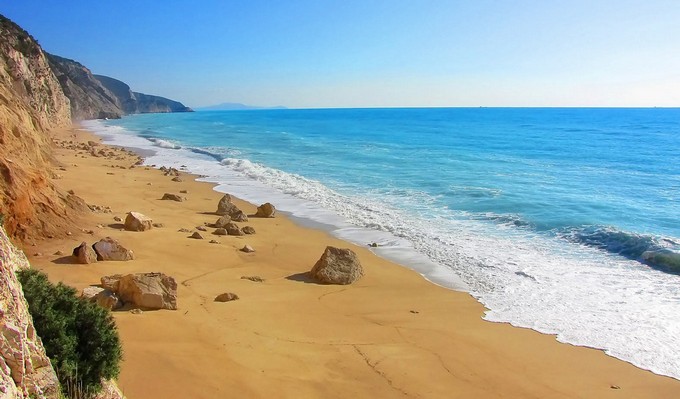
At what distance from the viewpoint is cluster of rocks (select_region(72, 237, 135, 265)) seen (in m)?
11.0

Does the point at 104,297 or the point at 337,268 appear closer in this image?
the point at 104,297

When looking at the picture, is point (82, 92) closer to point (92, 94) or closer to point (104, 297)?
point (92, 94)

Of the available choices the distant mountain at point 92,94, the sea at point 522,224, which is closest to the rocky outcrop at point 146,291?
A: the sea at point 522,224

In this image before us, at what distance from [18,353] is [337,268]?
28.1ft

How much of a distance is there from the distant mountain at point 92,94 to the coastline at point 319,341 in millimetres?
90735

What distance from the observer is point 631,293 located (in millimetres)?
11891

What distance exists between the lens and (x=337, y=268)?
12094 millimetres

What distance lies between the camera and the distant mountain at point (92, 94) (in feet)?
316

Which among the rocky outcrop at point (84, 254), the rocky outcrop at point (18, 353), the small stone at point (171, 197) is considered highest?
the rocky outcrop at point (18, 353)

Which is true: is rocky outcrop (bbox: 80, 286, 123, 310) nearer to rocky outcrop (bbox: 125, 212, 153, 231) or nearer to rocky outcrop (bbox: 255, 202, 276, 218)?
rocky outcrop (bbox: 125, 212, 153, 231)

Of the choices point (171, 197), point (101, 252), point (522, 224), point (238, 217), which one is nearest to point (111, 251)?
point (101, 252)

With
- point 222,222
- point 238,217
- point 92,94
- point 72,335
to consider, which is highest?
point 92,94

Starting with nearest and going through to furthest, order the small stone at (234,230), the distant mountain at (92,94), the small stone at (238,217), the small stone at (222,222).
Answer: the small stone at (234,230)
the small stone at (222,222)
the small stone at (238,217)
the distant mountain at (92,94)

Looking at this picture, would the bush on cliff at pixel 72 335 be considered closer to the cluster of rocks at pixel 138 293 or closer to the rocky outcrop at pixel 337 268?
the cluster of rocks at pixel 138 293
